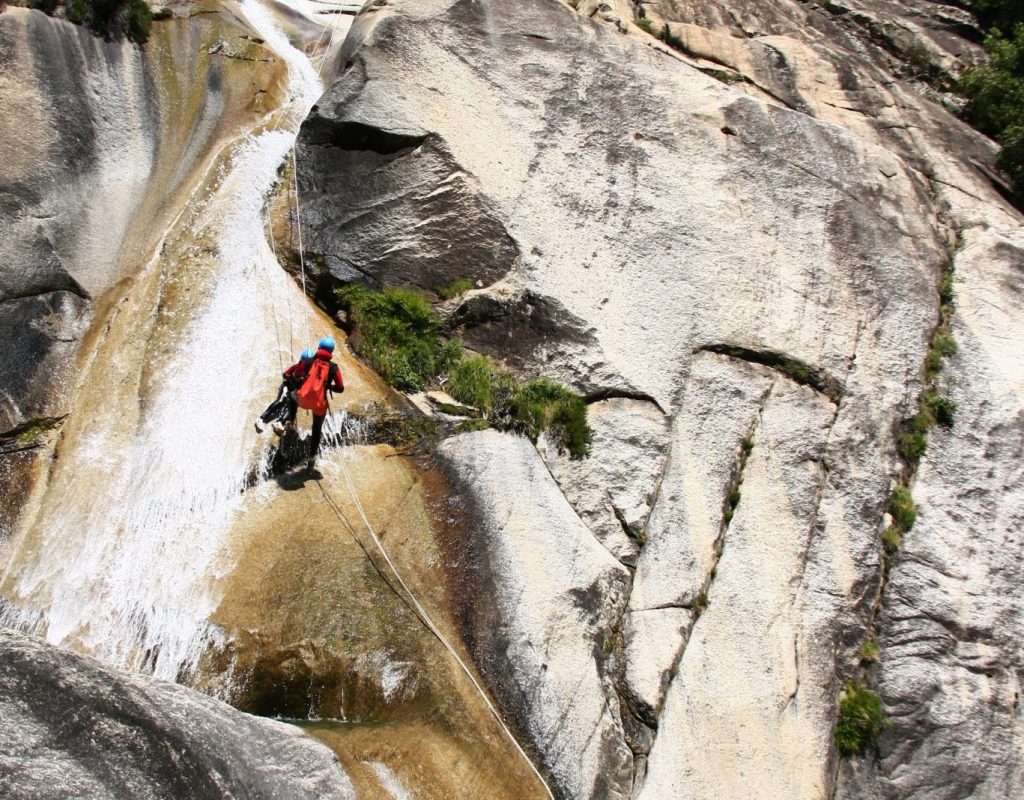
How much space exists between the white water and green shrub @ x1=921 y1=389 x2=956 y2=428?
38.3ft

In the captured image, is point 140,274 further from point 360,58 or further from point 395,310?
point 360,58

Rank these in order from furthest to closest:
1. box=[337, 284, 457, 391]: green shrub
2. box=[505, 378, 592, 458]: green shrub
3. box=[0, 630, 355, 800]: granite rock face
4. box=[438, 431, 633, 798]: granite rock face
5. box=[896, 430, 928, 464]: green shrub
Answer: box=[896, 430, 928, 464]: green shrub → box=[337, 284, 457, 391]: green shrub → box=[505, 378, 592, 458]: green shrub → box=[438, 431, 633, 798]: granite rock face → box=[0, 630, 355, 800]: granite rock face

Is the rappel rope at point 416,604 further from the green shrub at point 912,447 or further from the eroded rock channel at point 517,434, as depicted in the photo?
the green shrub at point 912,447

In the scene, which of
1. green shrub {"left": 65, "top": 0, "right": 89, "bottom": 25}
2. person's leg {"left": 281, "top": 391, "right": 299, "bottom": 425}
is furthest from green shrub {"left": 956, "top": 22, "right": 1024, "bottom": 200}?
green shrub {"left": 65, "top": 0, "right": 89, "bottom": 25}

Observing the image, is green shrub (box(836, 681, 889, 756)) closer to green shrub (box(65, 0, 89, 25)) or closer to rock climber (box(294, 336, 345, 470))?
rock climber (box(294, 336, 345, 470))

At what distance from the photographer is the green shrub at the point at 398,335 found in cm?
1388

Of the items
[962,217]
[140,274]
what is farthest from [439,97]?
[962,217]

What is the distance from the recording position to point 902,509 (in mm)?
13578

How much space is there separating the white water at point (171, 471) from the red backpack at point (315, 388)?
1573 millimetres

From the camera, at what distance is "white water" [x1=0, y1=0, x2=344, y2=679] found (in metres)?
10.3

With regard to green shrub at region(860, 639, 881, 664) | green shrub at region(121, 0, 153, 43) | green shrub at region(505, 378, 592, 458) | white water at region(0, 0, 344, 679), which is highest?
green shrub at region(121, 0, 153, 43)

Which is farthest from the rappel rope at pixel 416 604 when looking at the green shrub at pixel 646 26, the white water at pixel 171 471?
the green shrub at pixel 646 26

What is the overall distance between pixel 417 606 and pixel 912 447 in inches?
374

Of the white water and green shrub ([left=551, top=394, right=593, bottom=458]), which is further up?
green shrub ([left=551, top=394, right=593, bottom=458])
